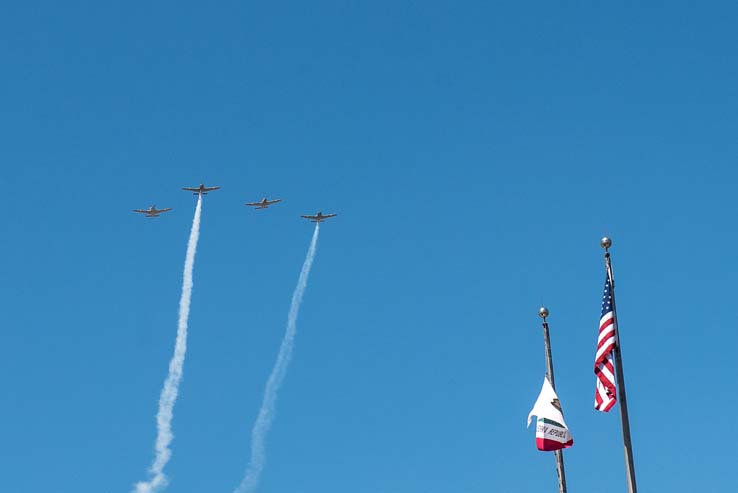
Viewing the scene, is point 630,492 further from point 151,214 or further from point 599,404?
point 151,214

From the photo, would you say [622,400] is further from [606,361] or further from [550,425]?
[550,425]

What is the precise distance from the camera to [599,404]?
53156 mm

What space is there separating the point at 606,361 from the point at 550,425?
6.64 m

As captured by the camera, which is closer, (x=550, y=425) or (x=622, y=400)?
(x=622, y=400)

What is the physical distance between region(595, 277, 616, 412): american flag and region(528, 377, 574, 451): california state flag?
5308 millimetres

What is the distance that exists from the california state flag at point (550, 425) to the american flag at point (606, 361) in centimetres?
531

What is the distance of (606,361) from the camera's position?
5281cm

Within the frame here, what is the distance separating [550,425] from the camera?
58312 millimetres

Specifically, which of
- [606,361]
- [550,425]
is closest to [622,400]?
[606,361]

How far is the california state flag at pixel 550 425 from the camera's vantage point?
58.1 m

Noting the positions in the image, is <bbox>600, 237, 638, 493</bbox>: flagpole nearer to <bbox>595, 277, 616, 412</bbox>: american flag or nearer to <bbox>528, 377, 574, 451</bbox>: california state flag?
<bbox>595, 277, 616, 412</bbox>: american flag

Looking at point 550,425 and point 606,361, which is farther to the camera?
point 550,425

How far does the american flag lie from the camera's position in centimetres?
5228

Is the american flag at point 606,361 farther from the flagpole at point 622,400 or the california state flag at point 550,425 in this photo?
the california state flag at point 550,425
